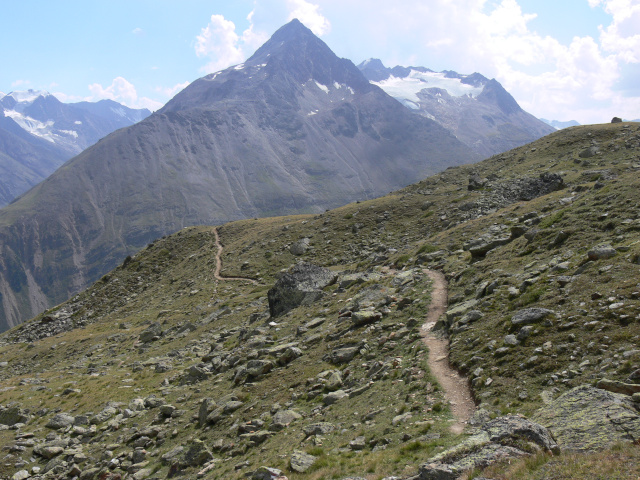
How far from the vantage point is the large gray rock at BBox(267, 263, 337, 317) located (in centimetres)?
3756

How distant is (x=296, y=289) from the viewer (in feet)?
126

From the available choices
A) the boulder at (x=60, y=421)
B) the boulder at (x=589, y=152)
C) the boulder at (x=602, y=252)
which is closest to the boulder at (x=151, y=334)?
the boulder at (x=60, y=421)

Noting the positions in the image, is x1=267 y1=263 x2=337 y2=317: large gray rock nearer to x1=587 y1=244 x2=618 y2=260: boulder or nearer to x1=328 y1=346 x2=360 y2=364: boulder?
x1=328 y1=346 x2=360 y2=364: boulder

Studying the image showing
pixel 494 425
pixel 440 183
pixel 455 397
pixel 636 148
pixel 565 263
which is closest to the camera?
pixel 494 425

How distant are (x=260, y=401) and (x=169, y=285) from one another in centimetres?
5303

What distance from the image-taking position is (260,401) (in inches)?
805

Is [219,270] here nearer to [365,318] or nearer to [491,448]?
[365,318]

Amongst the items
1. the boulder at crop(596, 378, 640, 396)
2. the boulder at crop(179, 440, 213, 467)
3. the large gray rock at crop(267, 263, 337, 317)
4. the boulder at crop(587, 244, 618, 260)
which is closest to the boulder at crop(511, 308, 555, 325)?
the boulder at crop(596, 378, 640, 396)

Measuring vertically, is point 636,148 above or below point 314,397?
above

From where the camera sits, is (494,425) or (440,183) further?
(440,183)

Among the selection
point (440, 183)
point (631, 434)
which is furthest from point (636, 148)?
point (631, 434)

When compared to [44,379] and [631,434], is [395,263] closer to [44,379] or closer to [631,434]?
[631,434]

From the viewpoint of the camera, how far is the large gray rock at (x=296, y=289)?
3756 cm

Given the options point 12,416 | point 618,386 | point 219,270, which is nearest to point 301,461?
point 618,386
